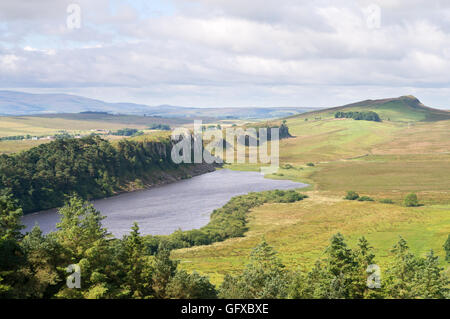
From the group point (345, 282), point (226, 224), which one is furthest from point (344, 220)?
point (345, 282)

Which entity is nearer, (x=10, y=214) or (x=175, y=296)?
(x=175, y=296)

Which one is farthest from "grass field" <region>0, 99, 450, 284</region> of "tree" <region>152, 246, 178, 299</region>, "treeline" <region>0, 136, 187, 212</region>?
"treeline" <region>0, 136, 187, 212</region>

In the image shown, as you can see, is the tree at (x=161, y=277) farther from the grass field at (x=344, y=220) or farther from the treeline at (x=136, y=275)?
the grass field at (x=344, y=220)

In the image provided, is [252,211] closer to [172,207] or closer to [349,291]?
[172,207]

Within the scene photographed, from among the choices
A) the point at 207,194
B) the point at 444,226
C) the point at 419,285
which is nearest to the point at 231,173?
the point at 207,194

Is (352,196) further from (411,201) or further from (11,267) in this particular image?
(11,267)

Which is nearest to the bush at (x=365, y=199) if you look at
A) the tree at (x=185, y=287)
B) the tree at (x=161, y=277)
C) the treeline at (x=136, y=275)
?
the treeline at (x=136, y=275)
